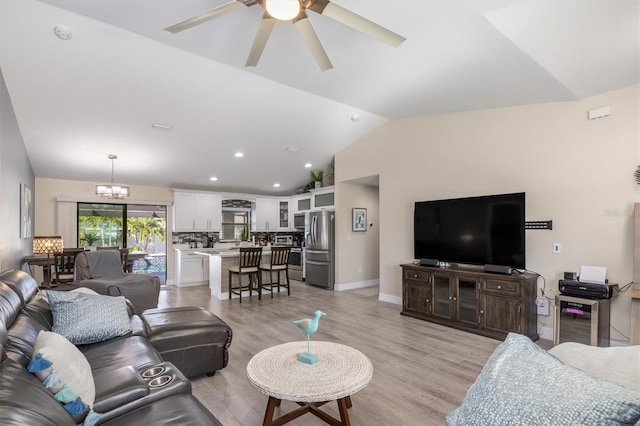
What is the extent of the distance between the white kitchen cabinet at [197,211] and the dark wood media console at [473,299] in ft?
16.7

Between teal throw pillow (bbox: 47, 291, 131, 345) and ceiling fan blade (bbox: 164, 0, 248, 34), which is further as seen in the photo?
teal throw pillow (bbox: 47, 291, 131, 345)

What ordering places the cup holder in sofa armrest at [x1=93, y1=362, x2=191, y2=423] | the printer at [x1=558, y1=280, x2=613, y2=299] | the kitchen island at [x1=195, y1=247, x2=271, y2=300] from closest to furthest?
the cup holder in sofa armrest at [x1=93, y1=362, x2=191, y2=423]
the printer at [x1=558, y1=280, x2=613, y2=299]
the kitchen island at [x1=195, y1=247, x2=271, y2=300]

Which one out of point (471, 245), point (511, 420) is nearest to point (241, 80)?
point (471, 245)

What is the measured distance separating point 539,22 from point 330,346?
3.03 metres

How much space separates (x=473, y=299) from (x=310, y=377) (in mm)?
2901

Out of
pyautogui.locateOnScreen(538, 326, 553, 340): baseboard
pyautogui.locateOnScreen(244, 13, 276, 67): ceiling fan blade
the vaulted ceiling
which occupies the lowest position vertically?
pyautogui.locateOnScreen(538, 326, 553, 340): baseboard

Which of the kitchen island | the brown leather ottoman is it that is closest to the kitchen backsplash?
the kitchen island

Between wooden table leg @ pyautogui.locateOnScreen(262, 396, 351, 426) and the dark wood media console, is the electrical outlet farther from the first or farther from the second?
wooden table leg @ pyautogui.locateOnScreen(262, 396, 351, 426)

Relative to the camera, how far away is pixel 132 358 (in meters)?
2.04

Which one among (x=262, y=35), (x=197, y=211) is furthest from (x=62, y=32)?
(x=197, y=211)

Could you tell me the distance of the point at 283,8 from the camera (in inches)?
74.7

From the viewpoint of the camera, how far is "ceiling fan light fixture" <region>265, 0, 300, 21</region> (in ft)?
6.10

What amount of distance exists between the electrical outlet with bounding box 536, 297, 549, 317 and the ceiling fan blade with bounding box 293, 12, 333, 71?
12.1ft

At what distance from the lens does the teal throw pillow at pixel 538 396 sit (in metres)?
0.69
